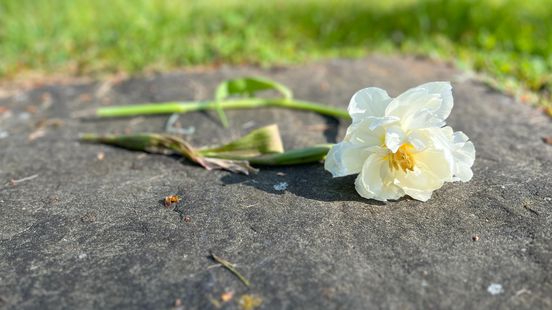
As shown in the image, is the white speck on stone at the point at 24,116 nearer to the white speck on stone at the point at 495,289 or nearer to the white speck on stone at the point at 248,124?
the white speck on stone at the point at 248,124

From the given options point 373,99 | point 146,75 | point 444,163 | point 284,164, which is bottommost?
point 146,75

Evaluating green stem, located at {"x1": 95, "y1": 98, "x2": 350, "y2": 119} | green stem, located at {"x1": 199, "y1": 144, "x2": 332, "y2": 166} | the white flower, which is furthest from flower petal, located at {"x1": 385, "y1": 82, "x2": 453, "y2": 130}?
green stem, located at {"x1": 95, "y1": 98, "x2": 350, "y2": 119}

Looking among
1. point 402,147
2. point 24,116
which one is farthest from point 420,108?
point 24,116

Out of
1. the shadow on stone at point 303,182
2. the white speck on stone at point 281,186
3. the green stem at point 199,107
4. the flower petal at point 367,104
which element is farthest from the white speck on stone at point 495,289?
the green stem at point 199,107

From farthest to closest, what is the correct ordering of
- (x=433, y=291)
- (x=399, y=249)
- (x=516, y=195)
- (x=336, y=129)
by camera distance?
(x=336, y=129)
(x=516, y=195)
(x=399, y=249)
(x=433, y=291)

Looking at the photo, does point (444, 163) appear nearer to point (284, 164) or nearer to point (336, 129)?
point (284, 164)

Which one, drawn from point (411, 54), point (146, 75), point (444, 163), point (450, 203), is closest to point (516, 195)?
point (450, 203)
